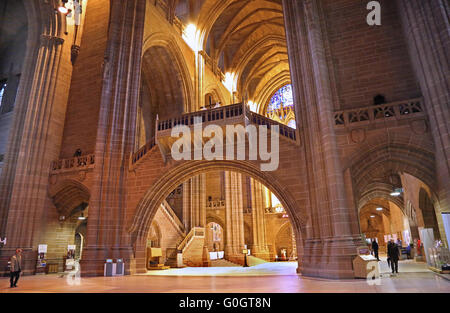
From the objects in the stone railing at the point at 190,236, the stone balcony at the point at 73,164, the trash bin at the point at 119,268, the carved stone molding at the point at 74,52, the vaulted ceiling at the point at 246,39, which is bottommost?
the trash bin at the point at 119,268

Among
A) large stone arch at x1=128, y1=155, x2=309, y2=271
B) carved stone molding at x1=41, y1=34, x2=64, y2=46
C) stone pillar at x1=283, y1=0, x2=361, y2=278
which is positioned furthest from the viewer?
carved stone molding at x1=41, y1=34, x2=64, y2=46

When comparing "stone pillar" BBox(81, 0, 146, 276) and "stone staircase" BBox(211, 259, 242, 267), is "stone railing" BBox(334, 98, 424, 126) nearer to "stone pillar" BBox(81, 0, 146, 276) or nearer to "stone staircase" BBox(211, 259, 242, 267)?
"stone pillar" BBox(81, 0, 146, 276)

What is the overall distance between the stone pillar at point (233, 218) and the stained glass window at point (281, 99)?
12091mm

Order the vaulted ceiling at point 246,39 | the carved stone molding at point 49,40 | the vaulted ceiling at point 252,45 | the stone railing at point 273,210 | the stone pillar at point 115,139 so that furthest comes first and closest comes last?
the stone railing at point 273,210
the vaulted ceiling at point 252,45
the vaulted ceiling at point 246,39
the carved stone molding at point 49,40
the stone pillar at point 115,139

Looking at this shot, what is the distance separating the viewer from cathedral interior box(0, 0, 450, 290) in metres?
10.2

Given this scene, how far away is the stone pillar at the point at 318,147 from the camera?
374 inches

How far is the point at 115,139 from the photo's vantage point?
1400cm

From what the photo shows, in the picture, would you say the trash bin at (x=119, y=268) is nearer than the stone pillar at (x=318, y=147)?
No

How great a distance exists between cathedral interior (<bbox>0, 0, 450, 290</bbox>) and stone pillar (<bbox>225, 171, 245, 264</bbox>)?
178 mm

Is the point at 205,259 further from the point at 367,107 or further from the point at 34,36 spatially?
the point at 34,36

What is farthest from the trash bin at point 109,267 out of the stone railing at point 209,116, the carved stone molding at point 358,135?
the carved stone molding at point 358,135

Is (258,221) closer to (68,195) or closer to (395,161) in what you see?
(68,195)

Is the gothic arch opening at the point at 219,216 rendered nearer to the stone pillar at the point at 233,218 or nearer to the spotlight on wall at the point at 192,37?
the stone pillar at the point at 233,218

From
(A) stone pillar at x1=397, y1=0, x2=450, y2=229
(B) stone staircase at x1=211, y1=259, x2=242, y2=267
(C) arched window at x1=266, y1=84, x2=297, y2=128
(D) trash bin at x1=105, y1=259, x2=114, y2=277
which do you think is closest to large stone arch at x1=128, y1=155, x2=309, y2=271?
(D) trash bin at x1=105, y1=259, x2=114, y2=277
